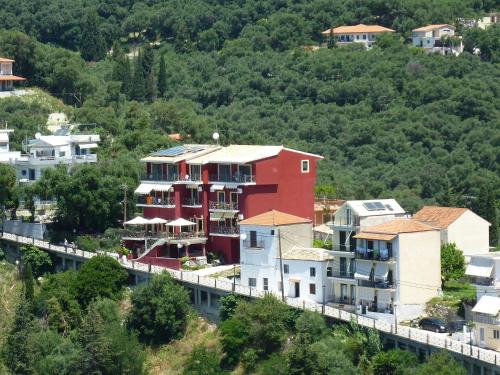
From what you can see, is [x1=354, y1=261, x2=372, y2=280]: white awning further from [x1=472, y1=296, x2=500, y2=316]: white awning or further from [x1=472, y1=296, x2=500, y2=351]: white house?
[x1=472, y1=296, x2=500, y2=351]: white house

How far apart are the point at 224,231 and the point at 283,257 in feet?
19.5

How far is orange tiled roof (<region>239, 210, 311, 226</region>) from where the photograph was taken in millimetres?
65938

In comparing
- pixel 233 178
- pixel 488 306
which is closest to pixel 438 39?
pixel 233 178

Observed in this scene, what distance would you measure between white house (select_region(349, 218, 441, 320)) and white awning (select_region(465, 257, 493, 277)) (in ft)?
6.64

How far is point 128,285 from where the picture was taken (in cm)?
7006

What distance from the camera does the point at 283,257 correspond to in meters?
65.1

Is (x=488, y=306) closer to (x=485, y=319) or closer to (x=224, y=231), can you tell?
(x=485, y=319)

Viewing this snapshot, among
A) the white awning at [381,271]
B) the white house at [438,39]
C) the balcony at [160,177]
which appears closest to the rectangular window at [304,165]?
the balcony at [160,177]

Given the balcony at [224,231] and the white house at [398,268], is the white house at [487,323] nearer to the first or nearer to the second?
the white house at [398,268]

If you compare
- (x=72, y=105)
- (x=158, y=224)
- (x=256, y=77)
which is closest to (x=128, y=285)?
(x=158, y=224)

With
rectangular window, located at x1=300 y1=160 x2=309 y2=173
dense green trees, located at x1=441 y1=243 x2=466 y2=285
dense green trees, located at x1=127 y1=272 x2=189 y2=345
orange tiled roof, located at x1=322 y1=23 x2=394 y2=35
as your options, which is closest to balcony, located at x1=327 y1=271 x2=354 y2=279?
dense green trees, located at x1=441 y1=243 x2=466 y2=285

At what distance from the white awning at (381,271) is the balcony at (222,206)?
1073 centimetres

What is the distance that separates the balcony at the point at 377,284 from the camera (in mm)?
61156

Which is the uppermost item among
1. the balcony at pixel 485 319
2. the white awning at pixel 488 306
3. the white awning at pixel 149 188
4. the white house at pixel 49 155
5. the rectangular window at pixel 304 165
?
the white house at pixel 49 155
